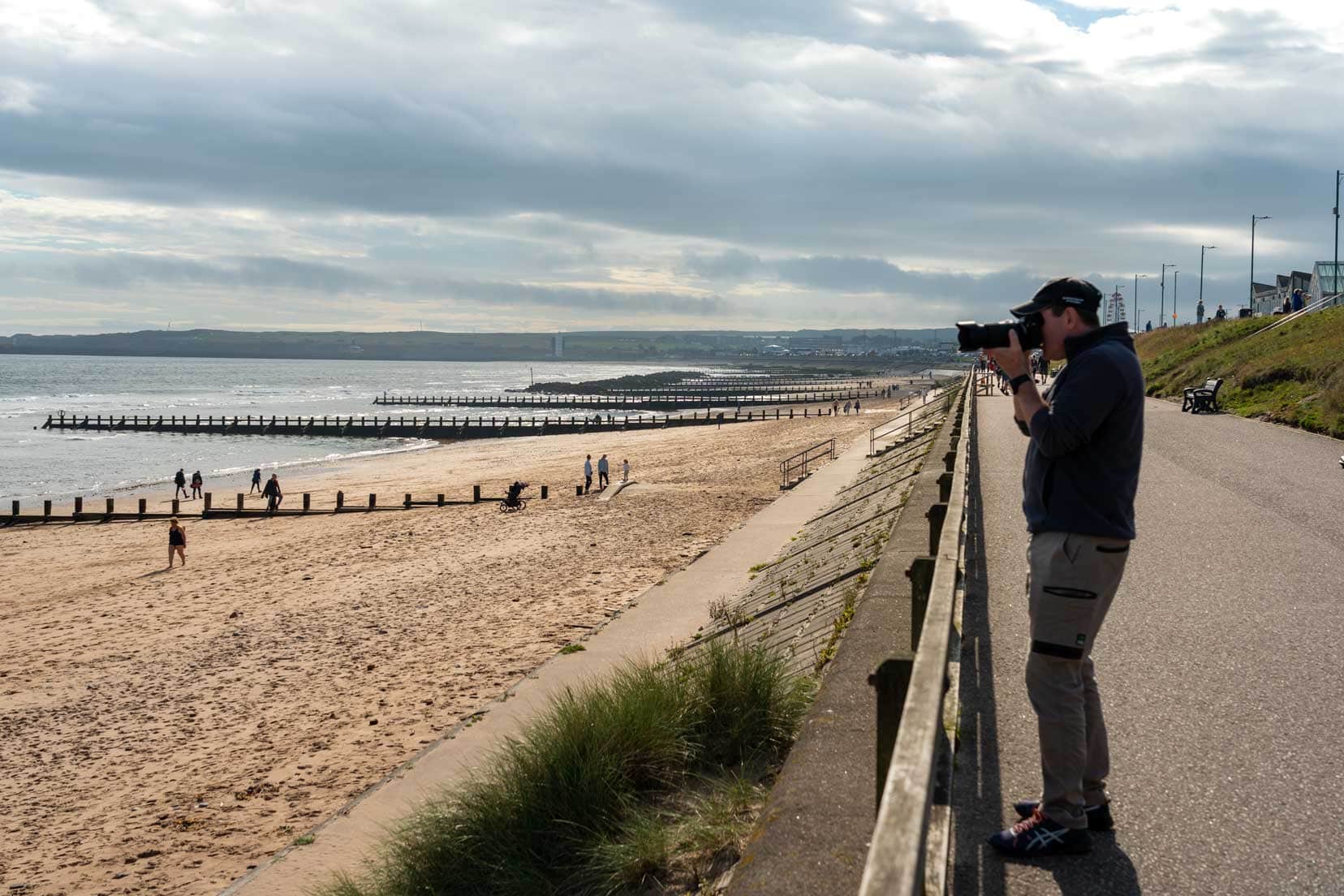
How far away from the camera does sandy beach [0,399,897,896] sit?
29.8 ft

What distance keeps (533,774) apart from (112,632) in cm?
1400

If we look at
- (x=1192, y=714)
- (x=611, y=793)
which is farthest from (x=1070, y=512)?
(x=611, y=793)

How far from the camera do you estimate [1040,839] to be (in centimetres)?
366

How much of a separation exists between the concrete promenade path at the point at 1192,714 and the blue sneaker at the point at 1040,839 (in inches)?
2.0

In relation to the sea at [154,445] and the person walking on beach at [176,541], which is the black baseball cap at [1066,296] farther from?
the sea at [154,445]

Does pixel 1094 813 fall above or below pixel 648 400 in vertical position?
above

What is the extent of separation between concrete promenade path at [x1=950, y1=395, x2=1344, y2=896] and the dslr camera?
1.84 meters

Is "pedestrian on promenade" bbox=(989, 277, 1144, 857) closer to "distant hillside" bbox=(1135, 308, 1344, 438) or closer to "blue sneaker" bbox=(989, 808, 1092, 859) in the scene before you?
"blue sneaker" bbox=(989, 808, 1092, 859)

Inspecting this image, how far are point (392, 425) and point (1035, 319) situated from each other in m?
77.1

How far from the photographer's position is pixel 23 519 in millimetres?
33719

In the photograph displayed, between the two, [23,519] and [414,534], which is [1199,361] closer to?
[414,534]

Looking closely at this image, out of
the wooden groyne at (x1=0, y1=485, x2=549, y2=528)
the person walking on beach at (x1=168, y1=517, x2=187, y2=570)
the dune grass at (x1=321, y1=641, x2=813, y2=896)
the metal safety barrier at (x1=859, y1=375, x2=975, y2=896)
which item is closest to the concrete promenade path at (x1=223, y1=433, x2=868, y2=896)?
the dune grass at (x1=321, y1=641, x2=813, y2=896)

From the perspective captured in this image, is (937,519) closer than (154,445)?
Yes

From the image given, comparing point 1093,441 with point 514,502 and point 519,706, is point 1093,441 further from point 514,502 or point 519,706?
point 514,502
